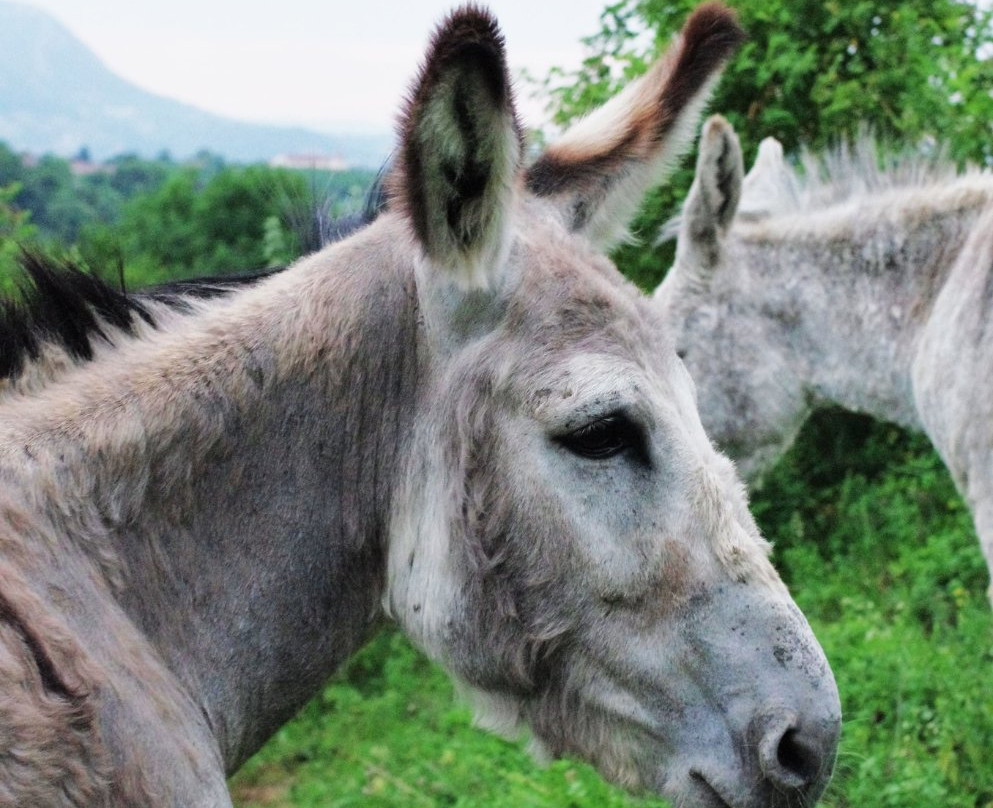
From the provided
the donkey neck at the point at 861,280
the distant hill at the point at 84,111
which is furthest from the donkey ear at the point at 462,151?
the distant hill at the point at 84,111

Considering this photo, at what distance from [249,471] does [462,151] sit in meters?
0.77

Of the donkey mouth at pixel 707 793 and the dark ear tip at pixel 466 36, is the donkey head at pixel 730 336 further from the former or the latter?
the dark ear tip at pixel 466 36

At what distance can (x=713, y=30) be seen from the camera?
2.51m

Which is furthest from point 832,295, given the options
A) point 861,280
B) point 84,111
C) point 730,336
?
point 84,111

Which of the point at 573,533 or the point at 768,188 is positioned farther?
the point at 768,188

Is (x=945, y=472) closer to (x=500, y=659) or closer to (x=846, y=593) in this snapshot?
(x=846, y=593)

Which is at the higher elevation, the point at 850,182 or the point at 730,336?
the point at 850,182

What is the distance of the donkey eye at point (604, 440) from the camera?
2.12 meters

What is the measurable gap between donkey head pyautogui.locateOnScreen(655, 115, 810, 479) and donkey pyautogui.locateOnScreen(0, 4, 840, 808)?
380 cm

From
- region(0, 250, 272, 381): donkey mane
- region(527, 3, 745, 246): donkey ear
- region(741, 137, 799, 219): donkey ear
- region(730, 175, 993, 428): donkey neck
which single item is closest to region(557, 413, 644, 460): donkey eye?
region(527, 3, 745, 246): donkey ear

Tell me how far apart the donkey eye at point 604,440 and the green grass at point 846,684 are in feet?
2.66

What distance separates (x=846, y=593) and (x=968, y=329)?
2.39m

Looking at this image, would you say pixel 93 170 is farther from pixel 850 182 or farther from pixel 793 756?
pixel 793 756

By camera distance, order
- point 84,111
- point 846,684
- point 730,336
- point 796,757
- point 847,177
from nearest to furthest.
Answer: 1. point 796,757
2. point 846,684
3. point 847,177
4. point 730,336
5. point 84,111
